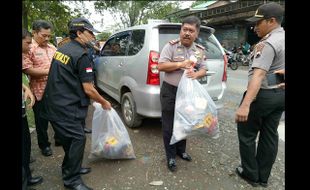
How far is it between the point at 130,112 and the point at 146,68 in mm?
952

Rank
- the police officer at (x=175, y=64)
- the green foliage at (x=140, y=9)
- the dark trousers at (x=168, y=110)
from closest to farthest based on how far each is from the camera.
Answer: the police officer at (x=175, y=64) → the dark trousers at (x=168, y=110) → the green foliage at (x=140, y=9)

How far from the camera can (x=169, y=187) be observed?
269 centimetres

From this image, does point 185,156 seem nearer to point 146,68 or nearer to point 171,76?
point 171,76

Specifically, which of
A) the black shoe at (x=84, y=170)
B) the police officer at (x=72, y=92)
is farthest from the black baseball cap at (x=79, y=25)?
the black shoe at (x=84, y=170)

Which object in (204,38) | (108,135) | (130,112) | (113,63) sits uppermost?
(204,38)

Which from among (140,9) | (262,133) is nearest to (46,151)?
(262,133)

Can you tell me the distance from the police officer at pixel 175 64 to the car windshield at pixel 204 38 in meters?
0.78

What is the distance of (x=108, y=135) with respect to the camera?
2.98 m

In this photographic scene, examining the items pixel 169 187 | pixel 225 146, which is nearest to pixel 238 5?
pixel 225 146

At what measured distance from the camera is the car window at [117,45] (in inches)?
174

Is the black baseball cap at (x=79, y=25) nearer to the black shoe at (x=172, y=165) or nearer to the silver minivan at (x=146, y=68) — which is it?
the silver minivan at (x=146, y=68)

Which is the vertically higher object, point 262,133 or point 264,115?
point 264,115
